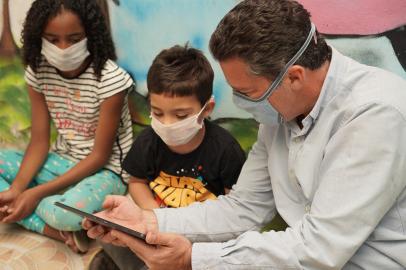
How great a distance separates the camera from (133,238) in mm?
1141

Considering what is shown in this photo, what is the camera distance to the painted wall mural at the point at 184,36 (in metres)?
1.50

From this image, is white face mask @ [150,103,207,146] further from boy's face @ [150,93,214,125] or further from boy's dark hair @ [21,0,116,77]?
boy's dark hair @ [21,0,116,77]

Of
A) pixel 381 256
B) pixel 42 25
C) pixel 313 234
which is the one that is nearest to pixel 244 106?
pixel 313 234

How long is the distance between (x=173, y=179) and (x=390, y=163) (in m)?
0.84

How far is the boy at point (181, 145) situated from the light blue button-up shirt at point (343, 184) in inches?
13.8

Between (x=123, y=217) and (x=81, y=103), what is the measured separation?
2.36 feet

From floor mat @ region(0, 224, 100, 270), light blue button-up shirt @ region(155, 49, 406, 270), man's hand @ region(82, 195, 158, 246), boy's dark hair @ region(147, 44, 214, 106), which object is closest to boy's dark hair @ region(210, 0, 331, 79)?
light blue button-up shirt @ region(155, 49, 406, 270)

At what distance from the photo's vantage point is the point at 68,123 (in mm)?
1922

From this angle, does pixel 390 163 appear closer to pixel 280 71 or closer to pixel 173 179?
pixel 280 71

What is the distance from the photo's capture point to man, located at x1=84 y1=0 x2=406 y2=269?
918mm

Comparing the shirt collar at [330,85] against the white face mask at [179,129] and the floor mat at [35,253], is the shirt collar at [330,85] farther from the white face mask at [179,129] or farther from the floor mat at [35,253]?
the floor mat at [35,253]

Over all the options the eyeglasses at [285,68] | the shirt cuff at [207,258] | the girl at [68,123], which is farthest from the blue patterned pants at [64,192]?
the eyeglasses at [285,68]

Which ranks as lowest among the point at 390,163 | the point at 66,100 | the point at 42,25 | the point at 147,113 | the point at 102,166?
the point at 102,166

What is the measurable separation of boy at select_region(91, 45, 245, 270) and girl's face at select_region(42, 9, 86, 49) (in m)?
0.35
